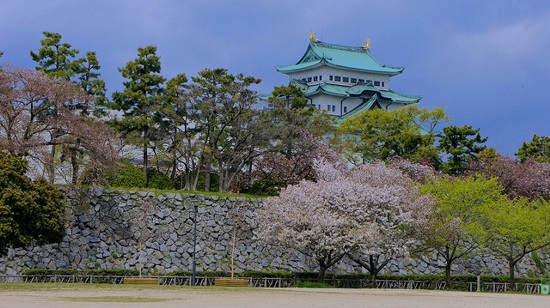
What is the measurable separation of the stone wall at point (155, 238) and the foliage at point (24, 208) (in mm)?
4345

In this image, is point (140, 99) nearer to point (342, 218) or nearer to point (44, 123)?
point (44, 123)

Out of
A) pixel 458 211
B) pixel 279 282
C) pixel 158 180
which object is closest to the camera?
pixel 279 282

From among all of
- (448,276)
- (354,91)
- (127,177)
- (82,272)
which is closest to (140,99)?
(127,177)

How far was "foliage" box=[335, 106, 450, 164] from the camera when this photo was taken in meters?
62.2

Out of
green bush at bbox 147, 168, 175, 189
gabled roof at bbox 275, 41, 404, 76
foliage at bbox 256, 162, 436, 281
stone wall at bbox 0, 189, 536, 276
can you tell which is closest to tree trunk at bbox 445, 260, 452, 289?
foliage at bbox 256, 162, 436, 281

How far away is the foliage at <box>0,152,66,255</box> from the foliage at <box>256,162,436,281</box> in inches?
446

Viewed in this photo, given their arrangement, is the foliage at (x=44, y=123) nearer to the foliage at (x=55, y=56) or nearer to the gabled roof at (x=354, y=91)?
the foliage at (x=55, y=56)

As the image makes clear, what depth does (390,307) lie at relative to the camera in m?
28.6

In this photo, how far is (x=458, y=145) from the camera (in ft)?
211

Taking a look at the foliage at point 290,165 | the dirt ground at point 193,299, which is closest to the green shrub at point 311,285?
the dirt ground at point 193,299

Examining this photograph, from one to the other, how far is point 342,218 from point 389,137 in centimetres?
1746

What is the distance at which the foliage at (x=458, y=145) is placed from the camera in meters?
63.1

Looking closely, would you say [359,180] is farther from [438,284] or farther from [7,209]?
[7,209]

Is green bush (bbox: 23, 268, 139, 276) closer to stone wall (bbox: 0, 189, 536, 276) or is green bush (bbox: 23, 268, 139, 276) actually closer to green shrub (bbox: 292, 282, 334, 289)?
stone wall (bbox: 0, 189, 536, 276)
